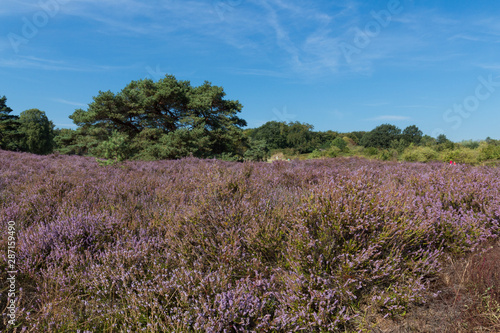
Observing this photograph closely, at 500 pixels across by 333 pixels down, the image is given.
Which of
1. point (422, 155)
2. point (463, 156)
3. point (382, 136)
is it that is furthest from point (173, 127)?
point (382, 136)

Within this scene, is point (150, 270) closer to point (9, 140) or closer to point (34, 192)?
point (34, 192)

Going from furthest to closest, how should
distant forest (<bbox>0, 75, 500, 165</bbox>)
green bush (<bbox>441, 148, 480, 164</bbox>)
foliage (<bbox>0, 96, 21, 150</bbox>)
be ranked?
1. foliage (<bbox>0, 96, 21, 150</bbox>)
2. distant forest (<bbox>0, 75, 500, 165</bbox>)
3. green bush (<bbox>441, 148, 480, 164</bbox>)

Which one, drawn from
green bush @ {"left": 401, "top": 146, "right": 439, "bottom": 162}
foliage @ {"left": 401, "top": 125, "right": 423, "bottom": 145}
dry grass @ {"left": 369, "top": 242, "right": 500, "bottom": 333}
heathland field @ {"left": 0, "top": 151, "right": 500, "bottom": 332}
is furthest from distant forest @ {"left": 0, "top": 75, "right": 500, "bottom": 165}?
foliage @ {"left": 401, "top": 125, "right": 423, "bottom": 145}

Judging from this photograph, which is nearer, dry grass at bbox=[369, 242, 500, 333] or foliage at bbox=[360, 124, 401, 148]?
dry grass at bbox=[369, 242, 500, 333]

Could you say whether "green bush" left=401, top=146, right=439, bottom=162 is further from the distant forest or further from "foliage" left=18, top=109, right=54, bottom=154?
"foliage" left=18, top=109, right=54, bottom=154

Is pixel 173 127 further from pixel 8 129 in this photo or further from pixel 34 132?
pixel 8 129

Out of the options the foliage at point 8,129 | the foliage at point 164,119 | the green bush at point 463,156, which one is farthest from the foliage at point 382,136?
the foliage at point 8,129

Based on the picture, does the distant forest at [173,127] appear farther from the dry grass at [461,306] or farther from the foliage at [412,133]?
the foliage at [412,133]

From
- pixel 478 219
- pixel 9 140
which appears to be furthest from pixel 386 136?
pixel 9 140

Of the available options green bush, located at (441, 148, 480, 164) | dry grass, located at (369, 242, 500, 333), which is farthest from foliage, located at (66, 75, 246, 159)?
dry grass, located at (369, 242, 500, 333)

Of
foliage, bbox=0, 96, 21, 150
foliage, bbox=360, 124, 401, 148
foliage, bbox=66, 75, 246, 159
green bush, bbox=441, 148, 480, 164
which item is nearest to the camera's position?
green bush, bbox=441, 148, 480, 164

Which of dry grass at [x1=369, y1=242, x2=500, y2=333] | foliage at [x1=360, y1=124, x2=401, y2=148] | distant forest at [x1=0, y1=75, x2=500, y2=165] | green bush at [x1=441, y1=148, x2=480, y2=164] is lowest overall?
dry grass at [x1=369, y1=242, x2=500, y2=333]

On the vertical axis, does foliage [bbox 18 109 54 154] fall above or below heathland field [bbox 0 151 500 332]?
above

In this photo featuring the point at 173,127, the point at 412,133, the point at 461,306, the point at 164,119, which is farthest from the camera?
the point at 412,133
